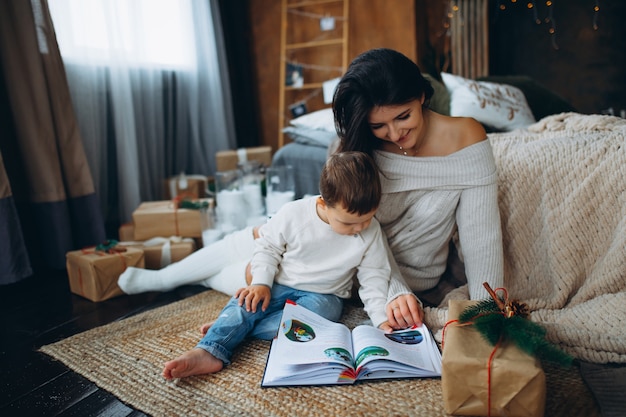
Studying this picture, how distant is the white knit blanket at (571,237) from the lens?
102 centimetres

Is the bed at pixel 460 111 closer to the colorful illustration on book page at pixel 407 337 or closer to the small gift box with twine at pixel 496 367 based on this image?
the colorful illustration on book page at pixel 407 337

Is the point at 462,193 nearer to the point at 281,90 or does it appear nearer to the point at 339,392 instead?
the point at 339,392

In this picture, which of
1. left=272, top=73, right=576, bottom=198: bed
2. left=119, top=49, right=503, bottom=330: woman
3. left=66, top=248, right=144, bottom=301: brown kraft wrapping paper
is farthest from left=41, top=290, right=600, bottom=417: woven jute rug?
left=272, top=73, right=576, bottom=198: bed

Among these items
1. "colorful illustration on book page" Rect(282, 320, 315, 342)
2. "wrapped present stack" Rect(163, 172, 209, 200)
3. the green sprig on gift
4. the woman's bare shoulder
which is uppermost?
the woman's bare shoulder

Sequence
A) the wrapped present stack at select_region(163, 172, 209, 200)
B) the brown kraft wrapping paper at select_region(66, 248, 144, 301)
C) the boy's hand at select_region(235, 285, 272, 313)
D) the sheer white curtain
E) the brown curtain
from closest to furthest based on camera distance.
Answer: the boy's hand at select_region(235, 285, 272, 313) → the brown kraft wrapping paper at select_region(66, 248, 144, 301) → the brown curtain → the sheer white curtain → the wrapped present stack at select_region(163, 172, 209, 200)

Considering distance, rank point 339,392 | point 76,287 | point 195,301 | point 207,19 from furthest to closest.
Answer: point 207,19 → point 76,287 → point 195,301 → point 339,392

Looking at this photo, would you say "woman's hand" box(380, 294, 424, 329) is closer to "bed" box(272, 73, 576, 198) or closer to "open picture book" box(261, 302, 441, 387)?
"open picture book" box(261, 302, 441, 387)

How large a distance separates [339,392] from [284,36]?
300 centimetres

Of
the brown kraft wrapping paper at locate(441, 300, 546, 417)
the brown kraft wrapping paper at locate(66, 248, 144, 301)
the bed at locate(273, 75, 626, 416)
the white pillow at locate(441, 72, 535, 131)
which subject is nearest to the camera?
the brown kraft wrapping paper at locate(441, 300, 546, 417)

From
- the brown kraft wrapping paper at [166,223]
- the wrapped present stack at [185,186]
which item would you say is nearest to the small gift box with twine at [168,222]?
the brown kraft wrapping paper at [166,223]

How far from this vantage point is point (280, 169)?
2203 mm

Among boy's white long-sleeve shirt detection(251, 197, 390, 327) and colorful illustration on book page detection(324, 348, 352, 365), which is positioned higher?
boy's white long-sleeve shirt detection(251, 197, 390, 327)

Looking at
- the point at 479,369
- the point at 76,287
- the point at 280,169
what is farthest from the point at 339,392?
the point at 280,169

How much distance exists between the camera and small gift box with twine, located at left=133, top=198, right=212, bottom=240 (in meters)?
1.88
